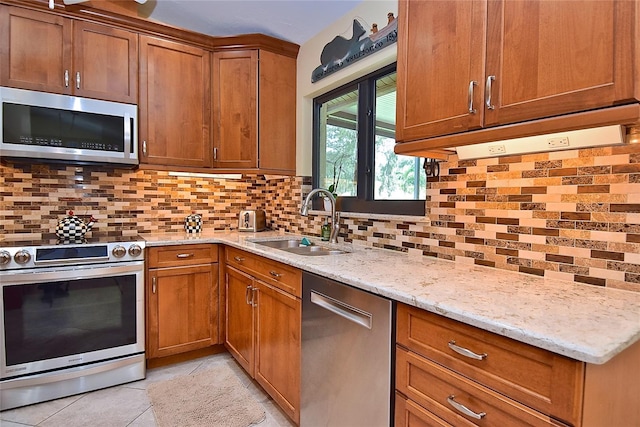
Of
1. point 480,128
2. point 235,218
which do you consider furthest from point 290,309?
point 235,218

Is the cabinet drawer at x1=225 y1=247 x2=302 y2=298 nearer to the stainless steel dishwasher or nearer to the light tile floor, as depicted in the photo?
the stainless steel dishwasher

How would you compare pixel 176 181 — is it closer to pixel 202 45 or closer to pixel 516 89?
pixel 202 45

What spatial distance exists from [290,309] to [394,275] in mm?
645

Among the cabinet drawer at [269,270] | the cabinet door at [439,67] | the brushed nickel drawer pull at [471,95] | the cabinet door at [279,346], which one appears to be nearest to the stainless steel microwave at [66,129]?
the cabinet drawer at [269,270]

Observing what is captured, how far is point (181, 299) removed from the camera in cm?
248

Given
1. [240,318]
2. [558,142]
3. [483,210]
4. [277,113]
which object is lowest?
[240,318]

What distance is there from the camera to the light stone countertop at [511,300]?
2.51ft

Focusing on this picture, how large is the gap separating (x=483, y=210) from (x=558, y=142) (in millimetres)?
441

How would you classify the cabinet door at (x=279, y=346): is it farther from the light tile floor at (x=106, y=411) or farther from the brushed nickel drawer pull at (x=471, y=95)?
the brushed nickel drawer pull at (x=471, y=95)

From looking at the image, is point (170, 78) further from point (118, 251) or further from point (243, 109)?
point (118, 251)

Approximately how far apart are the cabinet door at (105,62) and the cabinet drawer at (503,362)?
2.46 metres

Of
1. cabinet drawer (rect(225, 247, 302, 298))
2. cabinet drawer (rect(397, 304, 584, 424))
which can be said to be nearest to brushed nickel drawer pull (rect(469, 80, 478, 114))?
cabinet drawer (rect(397, 304, 584, 424))

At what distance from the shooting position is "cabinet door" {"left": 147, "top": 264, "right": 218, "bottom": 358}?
2.39 m

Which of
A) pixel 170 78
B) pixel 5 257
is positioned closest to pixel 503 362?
pixel 5 257
